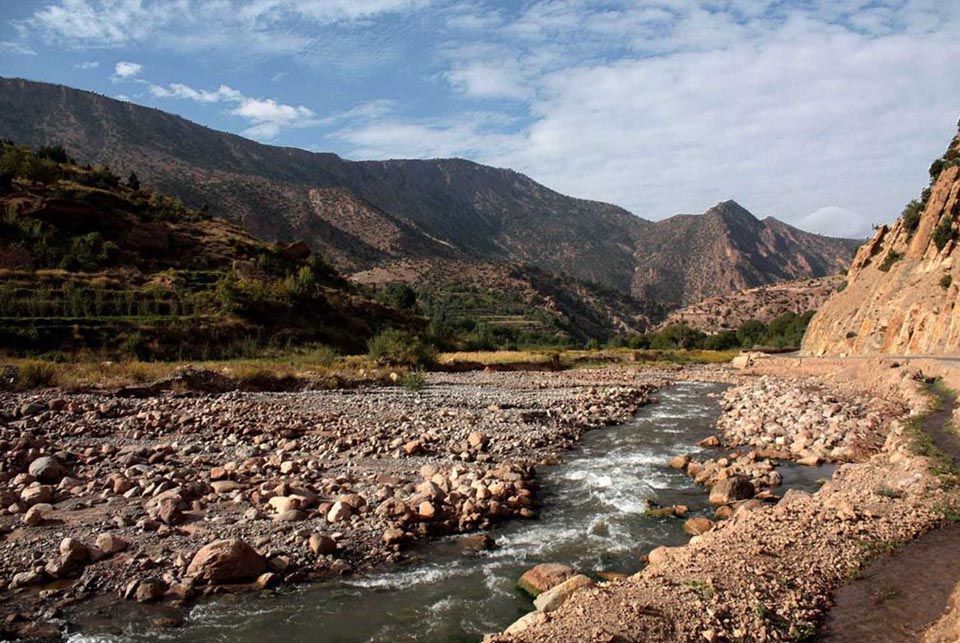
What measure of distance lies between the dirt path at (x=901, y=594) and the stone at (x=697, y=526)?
2.50m

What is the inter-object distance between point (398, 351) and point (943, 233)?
37889 mm

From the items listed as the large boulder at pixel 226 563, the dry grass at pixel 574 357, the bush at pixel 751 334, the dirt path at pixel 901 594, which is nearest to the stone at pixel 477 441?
the large boulder at pixel 226 563

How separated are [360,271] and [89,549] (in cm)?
10741

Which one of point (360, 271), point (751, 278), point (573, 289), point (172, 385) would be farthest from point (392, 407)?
point (751, 278)

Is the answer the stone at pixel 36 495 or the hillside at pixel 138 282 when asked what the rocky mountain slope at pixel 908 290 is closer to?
the stone at pixel 36 495

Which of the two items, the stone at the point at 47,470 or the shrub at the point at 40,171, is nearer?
the stone at the point at 47,470

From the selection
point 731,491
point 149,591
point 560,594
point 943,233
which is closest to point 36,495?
point 149,591

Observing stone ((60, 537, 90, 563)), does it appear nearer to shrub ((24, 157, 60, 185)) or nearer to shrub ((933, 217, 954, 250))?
shrub ((933, 217, 954, 250))

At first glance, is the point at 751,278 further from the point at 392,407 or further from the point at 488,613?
the point at 488,613

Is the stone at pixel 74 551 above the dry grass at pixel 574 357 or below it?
above

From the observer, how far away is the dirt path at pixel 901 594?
253 inches

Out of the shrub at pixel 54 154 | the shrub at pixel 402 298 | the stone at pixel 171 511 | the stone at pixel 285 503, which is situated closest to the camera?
the stone at pixel 171 511

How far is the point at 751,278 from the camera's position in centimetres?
18750

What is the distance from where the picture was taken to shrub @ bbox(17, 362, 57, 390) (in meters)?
22.6
